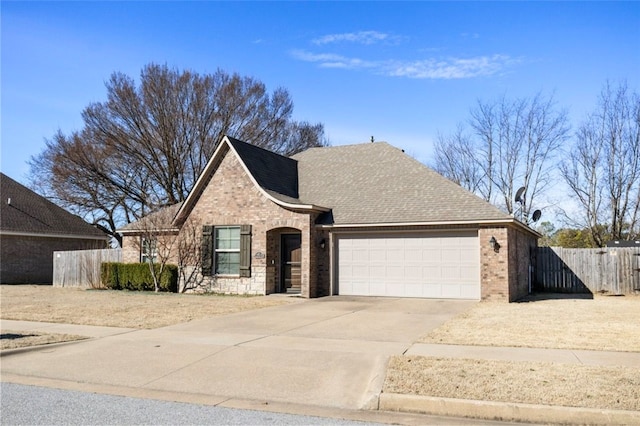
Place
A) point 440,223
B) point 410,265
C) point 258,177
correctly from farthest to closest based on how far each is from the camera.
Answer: point 258,177, point 410,265, point 440,223

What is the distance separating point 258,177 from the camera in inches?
827

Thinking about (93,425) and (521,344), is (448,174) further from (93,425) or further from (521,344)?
(93,425)

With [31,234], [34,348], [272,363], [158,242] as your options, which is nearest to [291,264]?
[158,242]

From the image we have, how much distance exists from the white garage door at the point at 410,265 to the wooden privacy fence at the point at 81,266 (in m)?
11.7

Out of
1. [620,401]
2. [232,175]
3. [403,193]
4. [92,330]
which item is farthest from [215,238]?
[620,401]

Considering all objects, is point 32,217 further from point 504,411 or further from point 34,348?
point 504,411

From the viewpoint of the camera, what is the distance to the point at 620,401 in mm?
5930

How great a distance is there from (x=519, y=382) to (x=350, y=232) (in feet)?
44.2

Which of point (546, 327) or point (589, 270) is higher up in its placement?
point (589, 270)

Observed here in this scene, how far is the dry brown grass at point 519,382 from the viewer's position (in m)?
6.05

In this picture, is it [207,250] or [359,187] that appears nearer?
[207,250]

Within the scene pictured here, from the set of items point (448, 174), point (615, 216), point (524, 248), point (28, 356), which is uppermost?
point (448, 174)

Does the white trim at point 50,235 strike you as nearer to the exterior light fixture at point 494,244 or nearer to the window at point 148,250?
the window at point 148,250

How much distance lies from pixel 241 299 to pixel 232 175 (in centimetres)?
535
